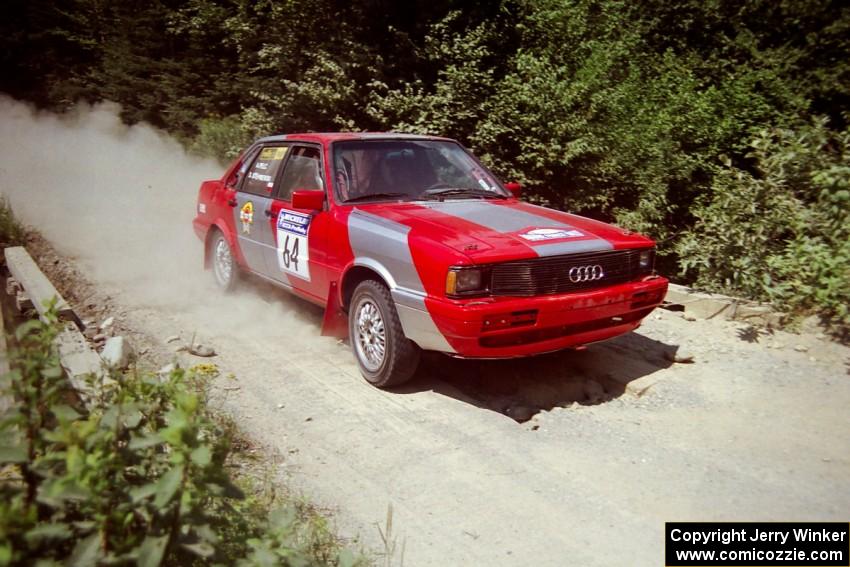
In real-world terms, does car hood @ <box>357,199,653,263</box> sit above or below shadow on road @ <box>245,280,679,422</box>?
above

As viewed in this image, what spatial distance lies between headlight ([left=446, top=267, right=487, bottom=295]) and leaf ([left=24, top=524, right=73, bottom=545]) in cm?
243

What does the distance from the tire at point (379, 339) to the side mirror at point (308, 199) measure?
2.46 ft

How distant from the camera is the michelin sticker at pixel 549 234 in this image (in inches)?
166

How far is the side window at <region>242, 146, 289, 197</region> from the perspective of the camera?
5.99 metres

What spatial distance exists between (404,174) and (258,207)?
155cm

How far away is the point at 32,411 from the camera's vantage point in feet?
6.82

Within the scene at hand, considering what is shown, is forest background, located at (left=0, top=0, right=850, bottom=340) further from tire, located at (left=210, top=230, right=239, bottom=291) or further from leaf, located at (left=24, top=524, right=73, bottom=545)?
leaf, located at (left=24, top=524, right=73, bottom=545)

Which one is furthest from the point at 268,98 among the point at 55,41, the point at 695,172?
the point at 55,41

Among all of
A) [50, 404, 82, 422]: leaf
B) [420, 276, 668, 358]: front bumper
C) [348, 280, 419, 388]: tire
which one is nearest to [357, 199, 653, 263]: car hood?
[420, 276, 668, 358]: front bumper

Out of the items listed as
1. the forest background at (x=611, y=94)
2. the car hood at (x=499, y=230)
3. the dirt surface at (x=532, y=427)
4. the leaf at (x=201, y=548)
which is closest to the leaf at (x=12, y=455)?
the leaf at (x=201, y=548)

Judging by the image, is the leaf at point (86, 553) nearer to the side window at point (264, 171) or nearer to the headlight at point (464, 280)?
the headlight at point (464, 280)

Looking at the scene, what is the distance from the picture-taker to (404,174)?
17.3 feet

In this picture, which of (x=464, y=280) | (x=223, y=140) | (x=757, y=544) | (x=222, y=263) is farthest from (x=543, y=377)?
(x=223, y=140)

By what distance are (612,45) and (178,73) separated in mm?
13280
